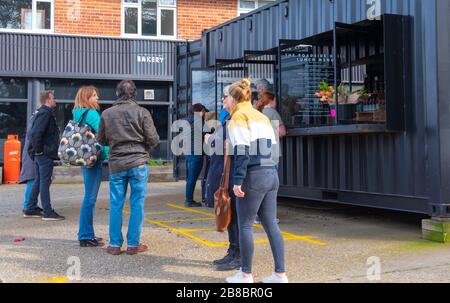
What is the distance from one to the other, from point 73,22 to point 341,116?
38.4 feet

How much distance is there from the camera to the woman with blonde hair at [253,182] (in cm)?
467

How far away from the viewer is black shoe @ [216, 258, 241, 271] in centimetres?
543

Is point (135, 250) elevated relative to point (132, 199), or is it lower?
lower

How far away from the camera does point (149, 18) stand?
17938mm

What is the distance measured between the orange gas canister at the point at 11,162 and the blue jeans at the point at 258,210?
40.9ft

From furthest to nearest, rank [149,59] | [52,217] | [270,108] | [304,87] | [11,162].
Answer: [149,59] → [11,162] → [304,87] → [52,217] → [270,108]

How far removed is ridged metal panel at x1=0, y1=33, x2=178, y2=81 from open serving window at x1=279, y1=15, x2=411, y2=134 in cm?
868

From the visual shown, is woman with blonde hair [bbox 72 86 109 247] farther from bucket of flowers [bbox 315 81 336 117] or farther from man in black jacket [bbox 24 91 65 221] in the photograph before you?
bucket of flowers [bbox 315 81 336 117]

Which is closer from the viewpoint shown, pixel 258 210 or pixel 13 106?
pixel 258 210

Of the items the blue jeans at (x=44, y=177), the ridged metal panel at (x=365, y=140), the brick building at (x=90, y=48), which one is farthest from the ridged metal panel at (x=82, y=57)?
the blue jeans at (x=44, y=177)

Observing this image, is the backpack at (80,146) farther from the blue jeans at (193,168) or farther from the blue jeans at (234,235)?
the blue jeans at (193,168)

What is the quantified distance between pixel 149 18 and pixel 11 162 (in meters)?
6.31

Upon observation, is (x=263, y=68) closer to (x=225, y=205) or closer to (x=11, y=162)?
(x=225, y=205)

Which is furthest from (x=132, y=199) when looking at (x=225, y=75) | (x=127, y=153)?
(x=225, y=75)
